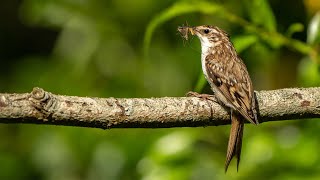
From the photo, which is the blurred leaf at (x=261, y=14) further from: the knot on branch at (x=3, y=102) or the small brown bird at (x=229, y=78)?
the knot on branch at (x=3, y=102)

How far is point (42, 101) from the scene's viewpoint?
3.12 m

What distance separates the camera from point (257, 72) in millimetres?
6258

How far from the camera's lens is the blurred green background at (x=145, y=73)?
4.38m

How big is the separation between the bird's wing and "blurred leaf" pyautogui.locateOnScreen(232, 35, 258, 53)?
0.15 meters

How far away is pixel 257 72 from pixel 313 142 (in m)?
2.00

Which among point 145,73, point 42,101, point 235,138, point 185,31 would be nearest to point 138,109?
point 42,101

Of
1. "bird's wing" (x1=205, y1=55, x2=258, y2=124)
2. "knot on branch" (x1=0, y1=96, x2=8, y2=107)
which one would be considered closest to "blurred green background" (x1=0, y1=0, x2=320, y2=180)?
"bird's wing" (x1=205, y1=55, x2=258, y2=124)

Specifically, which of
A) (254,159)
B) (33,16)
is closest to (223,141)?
(254,159)

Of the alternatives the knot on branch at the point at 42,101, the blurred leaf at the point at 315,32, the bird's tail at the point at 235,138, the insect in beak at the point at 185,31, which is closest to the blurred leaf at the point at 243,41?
the blurred leaf at the point at 315,32

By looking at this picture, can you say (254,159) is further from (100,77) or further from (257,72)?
(100,77)

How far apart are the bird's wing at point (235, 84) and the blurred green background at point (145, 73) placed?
0.42ft

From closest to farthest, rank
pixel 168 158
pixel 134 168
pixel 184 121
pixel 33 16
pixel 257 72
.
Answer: pixel 184 121
pixel 168 158
pixel 134 168
pixel 257 72
pixel 33 16

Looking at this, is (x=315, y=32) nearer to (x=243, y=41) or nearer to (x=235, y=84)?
(x=243, y=41)

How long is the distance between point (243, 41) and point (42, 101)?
4.86 ft
